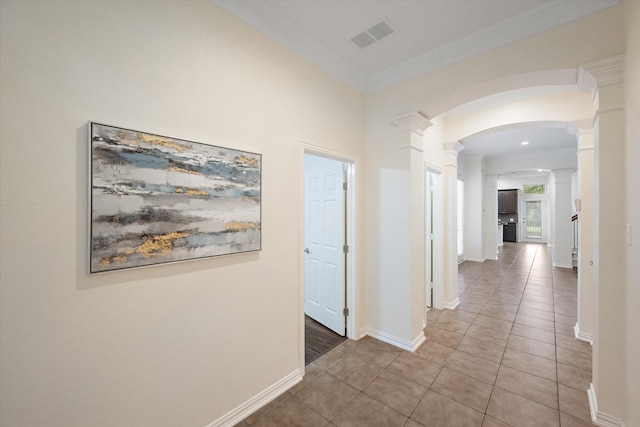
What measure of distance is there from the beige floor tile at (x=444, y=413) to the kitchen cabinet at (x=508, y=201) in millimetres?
12555

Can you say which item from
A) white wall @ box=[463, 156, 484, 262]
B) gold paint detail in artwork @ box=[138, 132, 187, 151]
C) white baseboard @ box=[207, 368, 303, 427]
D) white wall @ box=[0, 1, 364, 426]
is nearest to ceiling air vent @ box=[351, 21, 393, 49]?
white wall @ box=[0, 1, 364, 426]

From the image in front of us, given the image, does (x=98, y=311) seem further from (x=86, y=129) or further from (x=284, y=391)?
(x=284, y=391)

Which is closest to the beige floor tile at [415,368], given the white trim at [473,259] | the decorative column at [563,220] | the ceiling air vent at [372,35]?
the ceiling air vent at [372,35]

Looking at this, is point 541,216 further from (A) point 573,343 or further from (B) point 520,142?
(A) point 573,343

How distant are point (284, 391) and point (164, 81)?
246 centimetres

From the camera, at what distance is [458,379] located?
226 centimetres

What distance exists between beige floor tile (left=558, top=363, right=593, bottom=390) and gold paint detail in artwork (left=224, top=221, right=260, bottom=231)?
300 cm

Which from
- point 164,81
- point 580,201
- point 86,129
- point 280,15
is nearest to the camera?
point 86,129

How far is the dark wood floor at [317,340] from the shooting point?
269 cm

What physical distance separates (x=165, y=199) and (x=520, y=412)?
115 inches

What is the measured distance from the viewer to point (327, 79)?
2574 millimetres

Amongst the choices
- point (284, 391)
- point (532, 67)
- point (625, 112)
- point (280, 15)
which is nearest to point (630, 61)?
point (625, 112)

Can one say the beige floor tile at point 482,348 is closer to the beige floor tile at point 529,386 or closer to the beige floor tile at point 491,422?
the beige floor tile at point 529,386

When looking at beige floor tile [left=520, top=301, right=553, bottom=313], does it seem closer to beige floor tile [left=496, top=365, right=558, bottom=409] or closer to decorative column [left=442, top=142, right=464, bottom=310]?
decorative column [left=442, top=142, right=464, bottom=310]
